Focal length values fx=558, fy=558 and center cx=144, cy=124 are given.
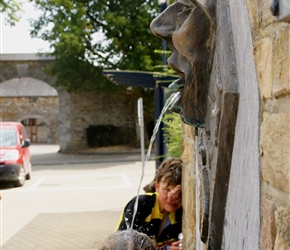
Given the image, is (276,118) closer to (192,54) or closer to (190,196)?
(192,54)

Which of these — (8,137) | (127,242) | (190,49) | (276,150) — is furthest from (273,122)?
(8,137)

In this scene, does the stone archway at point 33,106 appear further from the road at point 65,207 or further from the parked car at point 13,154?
the parked car at point 13,154

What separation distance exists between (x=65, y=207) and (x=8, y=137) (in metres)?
3.80

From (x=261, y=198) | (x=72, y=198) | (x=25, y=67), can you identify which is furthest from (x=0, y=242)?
(x=25, y=67)

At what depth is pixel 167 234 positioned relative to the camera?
320 centimetres

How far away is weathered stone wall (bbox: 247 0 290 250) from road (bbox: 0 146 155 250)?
7.32ft

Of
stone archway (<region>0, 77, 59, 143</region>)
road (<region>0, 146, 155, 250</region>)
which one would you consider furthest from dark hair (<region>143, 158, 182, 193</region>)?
stone archway (<region>0, 77, 59, 143</region>)

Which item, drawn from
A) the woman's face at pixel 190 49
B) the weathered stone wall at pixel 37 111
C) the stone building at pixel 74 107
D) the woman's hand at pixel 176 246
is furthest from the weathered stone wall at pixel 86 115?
the woman's face at pixel 190 49

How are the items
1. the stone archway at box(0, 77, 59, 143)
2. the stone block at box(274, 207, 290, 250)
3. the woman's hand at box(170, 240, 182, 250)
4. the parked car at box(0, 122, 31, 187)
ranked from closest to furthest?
1. the stone block at box(274, 207, 290, 250)
2. the woman's hand at box(170, 240, 182, 250)
3. the parked car at box(0, 122, 31, 187)
4. the stone archway at box(0, 77, 59, 143)

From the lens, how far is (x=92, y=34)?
22.4m

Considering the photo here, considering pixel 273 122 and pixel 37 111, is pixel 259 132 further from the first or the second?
pixel 37 111

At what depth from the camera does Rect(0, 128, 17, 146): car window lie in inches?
504

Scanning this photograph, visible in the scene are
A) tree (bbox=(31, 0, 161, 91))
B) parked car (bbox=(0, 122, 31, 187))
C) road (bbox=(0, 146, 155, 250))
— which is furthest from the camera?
tree (bbox=(31, 0, 161, 91))

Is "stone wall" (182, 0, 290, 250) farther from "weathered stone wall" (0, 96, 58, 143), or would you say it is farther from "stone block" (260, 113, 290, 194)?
"weathered stone wall" (0, 96, 58, 143)
